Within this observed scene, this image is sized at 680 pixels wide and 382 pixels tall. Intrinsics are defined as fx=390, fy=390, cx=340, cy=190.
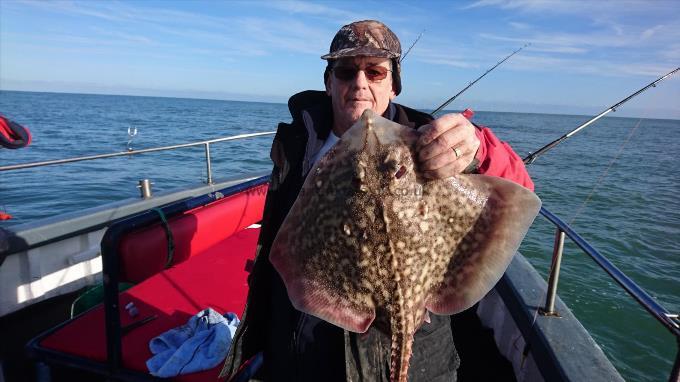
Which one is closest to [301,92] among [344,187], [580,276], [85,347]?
[344,187]

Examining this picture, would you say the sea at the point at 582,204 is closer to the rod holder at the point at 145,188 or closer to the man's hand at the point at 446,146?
the rod holder at the point at 145,188

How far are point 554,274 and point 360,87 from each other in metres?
2.25

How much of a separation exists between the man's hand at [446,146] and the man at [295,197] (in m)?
0.10

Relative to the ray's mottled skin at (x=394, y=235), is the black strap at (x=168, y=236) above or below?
below

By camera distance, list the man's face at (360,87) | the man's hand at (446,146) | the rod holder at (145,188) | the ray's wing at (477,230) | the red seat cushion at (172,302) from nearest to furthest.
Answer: the man's hand at (446,146) → the ray's wing at (477,230) → the man's face at (360,87) → the red seat cushion at (172,302) → the rod holder at (145,188)

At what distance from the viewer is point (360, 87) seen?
2.10 metres

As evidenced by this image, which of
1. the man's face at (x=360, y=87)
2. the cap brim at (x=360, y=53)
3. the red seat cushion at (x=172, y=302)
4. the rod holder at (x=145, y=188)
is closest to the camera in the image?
the cap brim at (x=360, y=53)

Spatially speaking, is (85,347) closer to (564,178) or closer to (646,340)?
(646,340)

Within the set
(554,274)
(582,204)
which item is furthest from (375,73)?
(582,204)

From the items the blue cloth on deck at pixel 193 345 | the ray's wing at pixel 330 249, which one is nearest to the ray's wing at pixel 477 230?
the ray's wing at pixel 330 249

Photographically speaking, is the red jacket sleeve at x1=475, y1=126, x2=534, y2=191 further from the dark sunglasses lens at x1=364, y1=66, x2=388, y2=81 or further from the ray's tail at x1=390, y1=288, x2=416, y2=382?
the ray's tail at x1=390, y1=288, x2=416, y2=382

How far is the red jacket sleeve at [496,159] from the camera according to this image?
1.85m

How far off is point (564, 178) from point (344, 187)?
2073 cm

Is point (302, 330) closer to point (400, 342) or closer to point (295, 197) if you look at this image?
point (400, 342)
